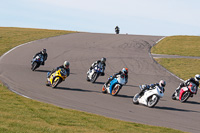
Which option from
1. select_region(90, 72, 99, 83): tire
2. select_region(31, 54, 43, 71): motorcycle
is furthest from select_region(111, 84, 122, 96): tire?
select_region(31, 54, 43, 71): motorcycle

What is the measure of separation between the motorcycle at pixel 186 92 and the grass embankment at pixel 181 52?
875 cm

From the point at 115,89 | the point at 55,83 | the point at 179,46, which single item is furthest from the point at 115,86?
the point at 179,46

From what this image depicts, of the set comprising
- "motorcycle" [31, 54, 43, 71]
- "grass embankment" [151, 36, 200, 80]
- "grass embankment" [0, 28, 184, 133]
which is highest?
"grass embankment" [151, 36, 200, 80]

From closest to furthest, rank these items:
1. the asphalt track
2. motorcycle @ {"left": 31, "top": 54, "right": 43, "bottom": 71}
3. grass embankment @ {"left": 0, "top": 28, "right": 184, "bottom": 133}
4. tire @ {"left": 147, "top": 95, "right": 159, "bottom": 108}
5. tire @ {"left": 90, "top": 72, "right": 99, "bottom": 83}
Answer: grass embankment @ {"left": 0, "top": 28, "right": 184, "bottom": 133} < the asphalt track < tire @ {"left": 147, "top": 95, "right": 159, "bottom": 108} < tire @ {"left": 90, "top": 72, "right": 99, "bottom": 83} < motorcycle @ {"left": 31, "top": 54, "right": 43, "bottom": 71}

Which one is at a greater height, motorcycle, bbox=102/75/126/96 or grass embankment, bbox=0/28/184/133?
motorcycle, bbox=102/75/126/96

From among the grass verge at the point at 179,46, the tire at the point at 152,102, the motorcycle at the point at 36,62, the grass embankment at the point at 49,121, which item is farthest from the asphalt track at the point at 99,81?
the grass verge at the point at 179,46

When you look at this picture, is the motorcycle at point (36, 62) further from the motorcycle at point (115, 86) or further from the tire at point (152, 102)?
the tire at point (152, 102)

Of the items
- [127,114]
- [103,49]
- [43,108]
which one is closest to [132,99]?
[127,114]

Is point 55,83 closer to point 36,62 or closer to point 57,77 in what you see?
point 57,77

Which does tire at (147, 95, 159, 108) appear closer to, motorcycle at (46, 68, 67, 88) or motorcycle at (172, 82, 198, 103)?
motorcycle at (172, 82, 198, 103)

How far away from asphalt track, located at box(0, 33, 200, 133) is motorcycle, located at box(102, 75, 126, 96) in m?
0.37

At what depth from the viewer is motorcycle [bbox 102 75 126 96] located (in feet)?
63.7

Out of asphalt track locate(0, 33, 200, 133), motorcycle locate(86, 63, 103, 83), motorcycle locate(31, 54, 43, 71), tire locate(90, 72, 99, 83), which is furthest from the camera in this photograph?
motorcycle locate(31, 54, 43, 71)

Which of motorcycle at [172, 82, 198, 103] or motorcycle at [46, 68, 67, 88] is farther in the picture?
motorcycle at [46, 68, 67, 88]
